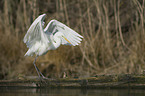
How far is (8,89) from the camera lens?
16.6ft

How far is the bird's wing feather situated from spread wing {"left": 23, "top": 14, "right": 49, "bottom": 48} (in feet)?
1.26

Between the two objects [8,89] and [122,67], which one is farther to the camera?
[122,67]

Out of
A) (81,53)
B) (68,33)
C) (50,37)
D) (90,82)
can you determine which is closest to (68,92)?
(90,82)

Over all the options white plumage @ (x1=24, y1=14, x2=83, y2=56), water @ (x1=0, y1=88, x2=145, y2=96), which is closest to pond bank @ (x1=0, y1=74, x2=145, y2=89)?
water @ (x1=0, y1=88, x2=145, y2=96)

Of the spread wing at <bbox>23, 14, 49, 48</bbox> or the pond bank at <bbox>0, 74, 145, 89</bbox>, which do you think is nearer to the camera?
the pond bank at <bbox>0, 74, 145, 89</bbox>

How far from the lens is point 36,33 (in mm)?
5344

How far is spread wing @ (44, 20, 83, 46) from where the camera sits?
5.28m

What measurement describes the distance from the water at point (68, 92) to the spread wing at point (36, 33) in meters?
1.08

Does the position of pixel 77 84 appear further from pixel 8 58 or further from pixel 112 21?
pixel 112 21

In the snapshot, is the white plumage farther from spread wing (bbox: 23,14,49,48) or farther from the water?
the water

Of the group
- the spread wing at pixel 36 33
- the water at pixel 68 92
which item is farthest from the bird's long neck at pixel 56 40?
the water at pixel 68 92

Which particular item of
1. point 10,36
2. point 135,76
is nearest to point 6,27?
point 10,36

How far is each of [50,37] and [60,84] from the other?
122 cm

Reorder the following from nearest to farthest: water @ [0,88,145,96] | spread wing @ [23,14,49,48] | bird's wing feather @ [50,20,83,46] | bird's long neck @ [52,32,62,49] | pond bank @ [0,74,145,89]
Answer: water @ [0,88,145,96] → pond bank @ [0,74,145,89] → spread wing @ [23,14,49,48] → bird's wing feather @ [50,20,83,46] → bird's long neck @ [52,32,62,49]
